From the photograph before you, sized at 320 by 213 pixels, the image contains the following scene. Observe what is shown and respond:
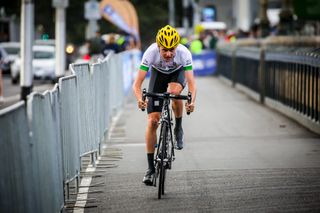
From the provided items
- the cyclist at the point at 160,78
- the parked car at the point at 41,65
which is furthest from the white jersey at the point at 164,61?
the parked car at the point at 41,65

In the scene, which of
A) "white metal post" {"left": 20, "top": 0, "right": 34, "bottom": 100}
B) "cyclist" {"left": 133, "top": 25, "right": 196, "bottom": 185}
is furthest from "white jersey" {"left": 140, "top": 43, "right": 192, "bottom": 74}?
"white metal post" {"left": 20, "top": 0, "right": 34, "bottom": 100}

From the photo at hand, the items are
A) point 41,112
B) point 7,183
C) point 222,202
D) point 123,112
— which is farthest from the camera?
point 123,112

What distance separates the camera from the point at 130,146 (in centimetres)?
1675

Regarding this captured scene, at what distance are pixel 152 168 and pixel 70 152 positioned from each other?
3.32ft

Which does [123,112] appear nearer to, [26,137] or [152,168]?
[152,168]

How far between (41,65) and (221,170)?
30.0m

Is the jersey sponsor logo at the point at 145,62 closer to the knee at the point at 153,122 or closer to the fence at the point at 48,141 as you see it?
the knee at the point at 153,122

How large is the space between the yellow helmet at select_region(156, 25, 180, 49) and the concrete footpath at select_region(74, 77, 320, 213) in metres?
1.51

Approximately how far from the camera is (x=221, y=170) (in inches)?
525

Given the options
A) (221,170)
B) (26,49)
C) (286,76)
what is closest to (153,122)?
(221,170)

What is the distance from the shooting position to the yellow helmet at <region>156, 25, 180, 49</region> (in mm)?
11195

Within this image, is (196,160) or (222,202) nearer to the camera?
(222,202)

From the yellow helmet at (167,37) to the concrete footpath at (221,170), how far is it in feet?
4.97

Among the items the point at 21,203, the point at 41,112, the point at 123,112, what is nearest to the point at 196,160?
the point at 41,112
